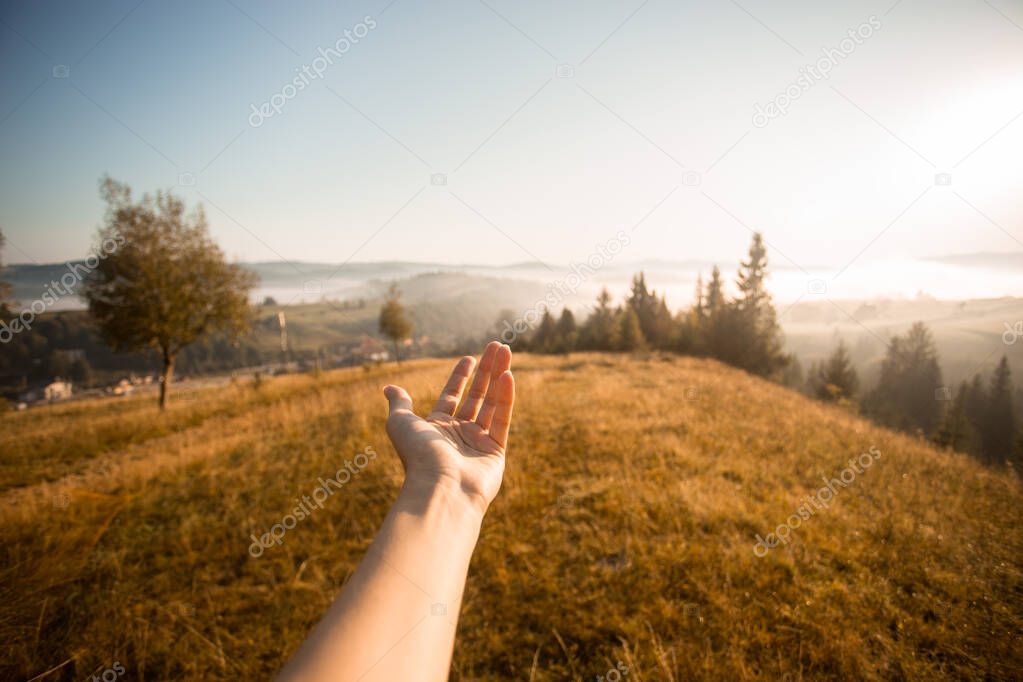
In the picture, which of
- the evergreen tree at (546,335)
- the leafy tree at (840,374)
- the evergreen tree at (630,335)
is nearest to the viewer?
the leafy tree at (840,374)

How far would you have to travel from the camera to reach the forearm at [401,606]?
49.9 inches

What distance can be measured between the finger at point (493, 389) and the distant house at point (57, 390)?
39.4 metres

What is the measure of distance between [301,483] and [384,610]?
5.73 m

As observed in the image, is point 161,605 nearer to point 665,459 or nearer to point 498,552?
point 498,552

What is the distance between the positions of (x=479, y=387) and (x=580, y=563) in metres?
2.74

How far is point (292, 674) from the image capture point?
1.19 meters

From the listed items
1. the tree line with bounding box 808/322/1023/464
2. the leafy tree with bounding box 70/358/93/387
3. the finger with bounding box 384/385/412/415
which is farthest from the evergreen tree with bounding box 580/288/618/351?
the leafy tree with bounding box 70/358/93/387

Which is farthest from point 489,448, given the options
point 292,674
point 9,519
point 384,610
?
point 9,519

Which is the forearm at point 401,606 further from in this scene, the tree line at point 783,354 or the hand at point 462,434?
the tree line at point 783,354

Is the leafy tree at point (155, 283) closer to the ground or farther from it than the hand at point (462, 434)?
farther from it

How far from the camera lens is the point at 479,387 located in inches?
119

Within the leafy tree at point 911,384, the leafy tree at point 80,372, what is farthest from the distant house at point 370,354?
the leafy tree at point 911,384

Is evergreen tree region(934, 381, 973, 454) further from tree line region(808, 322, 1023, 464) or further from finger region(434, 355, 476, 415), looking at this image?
finger region(434, 355, 476, 415)

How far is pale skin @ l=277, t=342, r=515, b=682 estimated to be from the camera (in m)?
1.30
